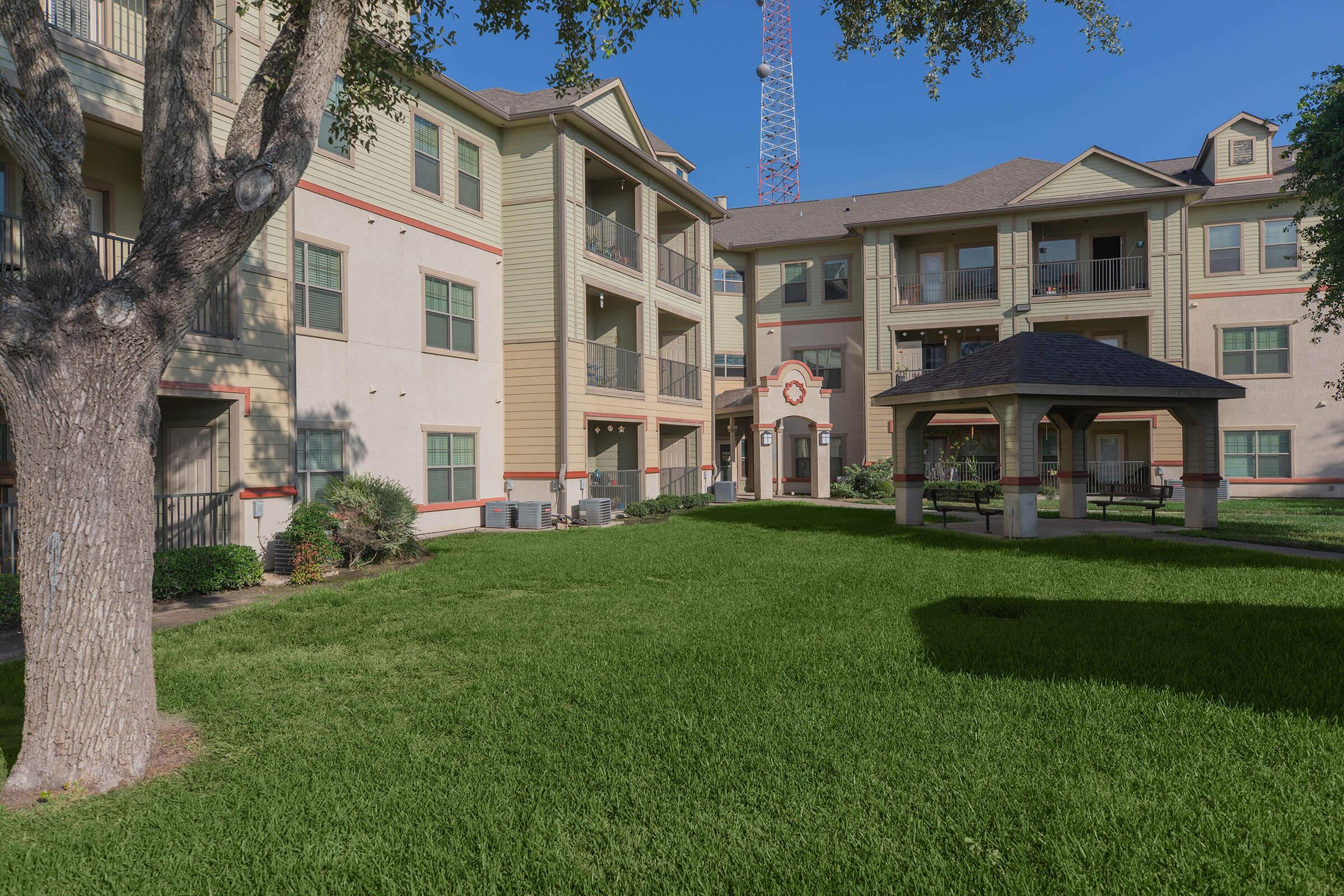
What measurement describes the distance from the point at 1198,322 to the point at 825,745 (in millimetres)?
30617

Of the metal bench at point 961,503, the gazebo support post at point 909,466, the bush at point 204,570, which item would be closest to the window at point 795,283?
the metal bench at point 961,503

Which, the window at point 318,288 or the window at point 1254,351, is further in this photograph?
the window at point 1254,351

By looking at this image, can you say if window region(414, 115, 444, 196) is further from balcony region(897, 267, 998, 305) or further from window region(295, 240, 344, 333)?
balcony region(897, 267, 998, 305)

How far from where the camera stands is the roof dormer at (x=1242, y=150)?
93.9 ft

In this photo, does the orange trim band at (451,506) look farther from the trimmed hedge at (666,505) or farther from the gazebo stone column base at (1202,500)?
the gazebo stone column base at (1202,500)

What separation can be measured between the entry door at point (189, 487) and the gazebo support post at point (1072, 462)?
60.5ft

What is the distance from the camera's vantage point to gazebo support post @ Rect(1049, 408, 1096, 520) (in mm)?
19938

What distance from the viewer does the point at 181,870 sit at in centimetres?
385

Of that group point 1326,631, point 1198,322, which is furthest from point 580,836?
point 1198,322

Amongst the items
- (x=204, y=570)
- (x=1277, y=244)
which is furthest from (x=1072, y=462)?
(x=204, y=570)

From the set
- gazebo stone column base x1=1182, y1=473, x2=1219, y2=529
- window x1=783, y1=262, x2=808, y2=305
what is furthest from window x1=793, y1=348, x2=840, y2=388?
gazebo stone column base x1=1182, y1=473, x2=1219, y2=529

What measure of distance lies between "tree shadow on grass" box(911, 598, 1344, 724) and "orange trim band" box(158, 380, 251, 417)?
10.7m

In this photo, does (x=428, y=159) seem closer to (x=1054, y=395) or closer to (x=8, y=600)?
(x=8, y=600)

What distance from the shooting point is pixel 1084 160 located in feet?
93.8
